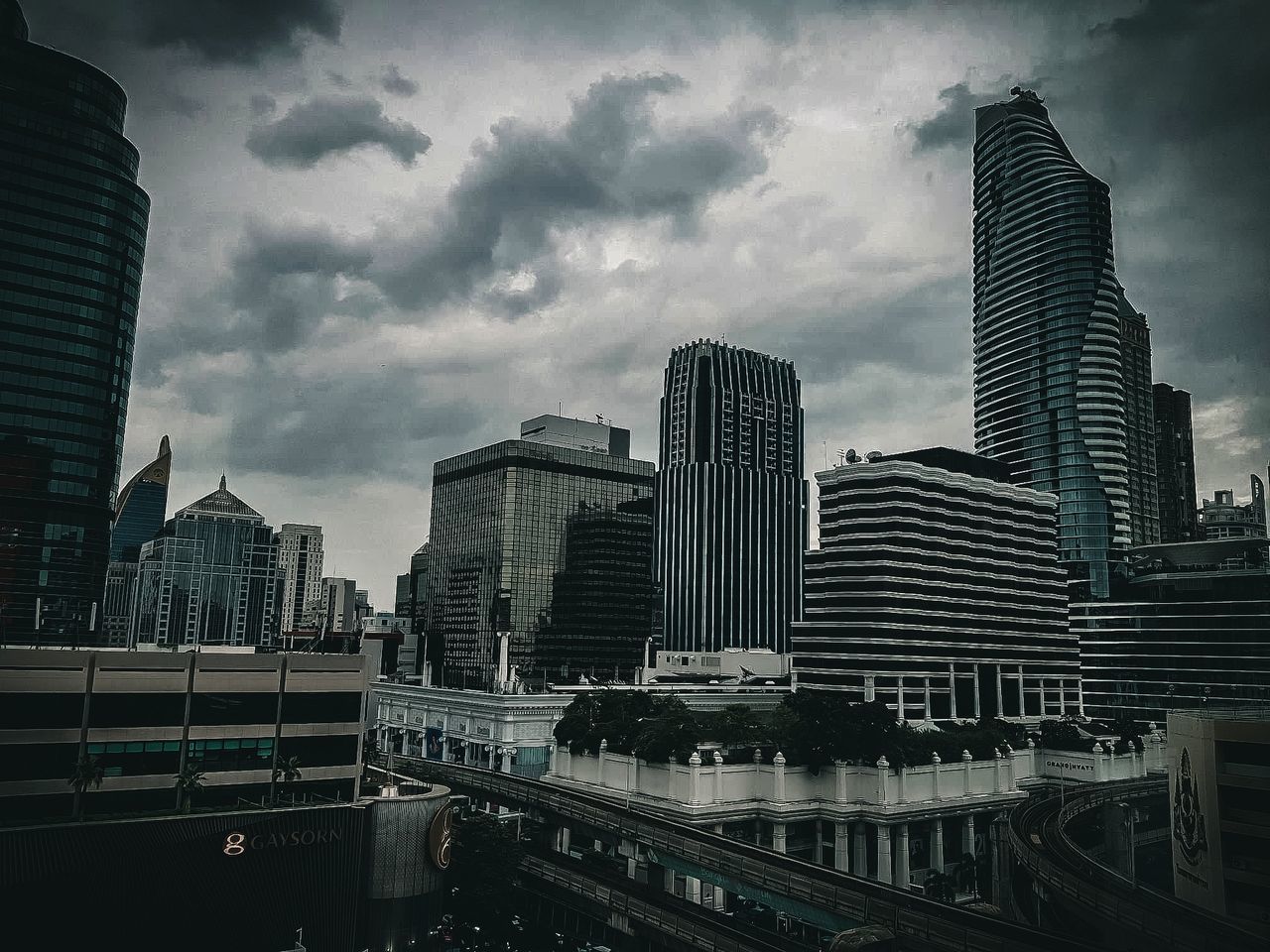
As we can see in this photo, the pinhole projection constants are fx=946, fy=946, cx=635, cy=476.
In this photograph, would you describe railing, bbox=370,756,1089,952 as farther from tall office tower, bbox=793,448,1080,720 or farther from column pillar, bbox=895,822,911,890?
tall office tower, bbox=793,448,1080,720

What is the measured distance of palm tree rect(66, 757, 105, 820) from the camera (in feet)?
234

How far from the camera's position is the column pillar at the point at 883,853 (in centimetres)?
11694

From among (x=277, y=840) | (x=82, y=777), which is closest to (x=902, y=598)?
(x=277, y=840)

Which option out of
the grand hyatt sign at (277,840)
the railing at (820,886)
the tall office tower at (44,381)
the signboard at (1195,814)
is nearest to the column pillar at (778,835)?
the railing at (820,886)

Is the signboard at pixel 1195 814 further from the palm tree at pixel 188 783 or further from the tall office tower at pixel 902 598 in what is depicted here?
the tall office tower at pixel 902 598

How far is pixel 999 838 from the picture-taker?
13525 centimetres

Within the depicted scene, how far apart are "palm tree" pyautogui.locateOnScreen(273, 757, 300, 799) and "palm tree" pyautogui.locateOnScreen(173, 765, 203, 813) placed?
6046 millimetres

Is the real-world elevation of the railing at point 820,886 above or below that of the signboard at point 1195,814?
below

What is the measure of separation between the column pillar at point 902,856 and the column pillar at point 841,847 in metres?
6.22

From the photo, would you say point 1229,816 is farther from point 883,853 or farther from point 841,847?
point 841,847

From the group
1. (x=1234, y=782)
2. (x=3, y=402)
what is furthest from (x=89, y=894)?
(x=3, y=402)

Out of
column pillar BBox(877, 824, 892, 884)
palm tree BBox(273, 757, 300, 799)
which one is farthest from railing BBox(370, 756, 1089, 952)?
column pillar BBox(877, 824, 892, 884)

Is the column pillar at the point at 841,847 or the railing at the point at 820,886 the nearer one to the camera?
the railing at the point at 820,886

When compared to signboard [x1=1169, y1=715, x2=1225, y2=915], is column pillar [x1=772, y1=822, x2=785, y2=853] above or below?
below
